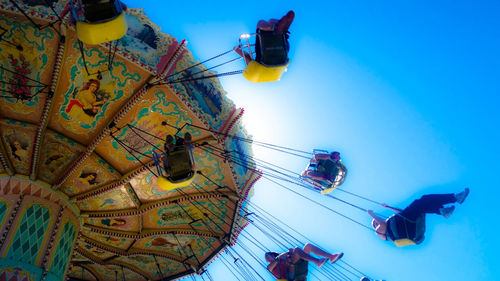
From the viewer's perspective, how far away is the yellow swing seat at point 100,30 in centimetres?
480

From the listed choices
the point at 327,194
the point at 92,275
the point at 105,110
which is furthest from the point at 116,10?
the point at 92,275

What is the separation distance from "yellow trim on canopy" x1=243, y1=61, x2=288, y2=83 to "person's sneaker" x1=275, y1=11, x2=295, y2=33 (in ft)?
2.13

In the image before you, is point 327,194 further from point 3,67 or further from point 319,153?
point 3,67

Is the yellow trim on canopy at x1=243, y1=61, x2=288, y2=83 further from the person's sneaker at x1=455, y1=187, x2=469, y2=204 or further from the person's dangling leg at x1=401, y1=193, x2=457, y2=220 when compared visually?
the person's sneaker at x1=455, y1=187, x2=469, y2=204

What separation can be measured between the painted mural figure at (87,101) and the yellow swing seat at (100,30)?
1685mm

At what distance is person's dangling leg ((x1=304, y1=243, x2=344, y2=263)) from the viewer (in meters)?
8.20

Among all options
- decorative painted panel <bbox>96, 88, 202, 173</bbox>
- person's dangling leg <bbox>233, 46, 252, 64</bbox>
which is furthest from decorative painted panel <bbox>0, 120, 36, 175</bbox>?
person's dangling leg <bbox>233, 46, 252, 64</bbox>

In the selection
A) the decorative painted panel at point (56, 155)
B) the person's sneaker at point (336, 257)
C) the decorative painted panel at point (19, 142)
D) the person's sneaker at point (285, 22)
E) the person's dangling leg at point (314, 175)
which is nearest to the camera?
the person's sneaker at point (285, 22)

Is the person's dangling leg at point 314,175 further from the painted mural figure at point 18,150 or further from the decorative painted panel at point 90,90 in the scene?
the painted mural figure at point 18,150

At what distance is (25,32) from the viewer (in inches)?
222

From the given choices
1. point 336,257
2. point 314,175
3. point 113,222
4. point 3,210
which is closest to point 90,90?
point 3,210

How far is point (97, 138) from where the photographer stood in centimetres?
701

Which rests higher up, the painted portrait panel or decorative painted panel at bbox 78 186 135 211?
decorative painted panel at bbox 78 186 135 211

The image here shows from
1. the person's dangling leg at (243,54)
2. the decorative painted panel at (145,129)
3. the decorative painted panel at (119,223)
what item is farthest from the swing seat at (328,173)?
the decorative painted panel at (119,223)
